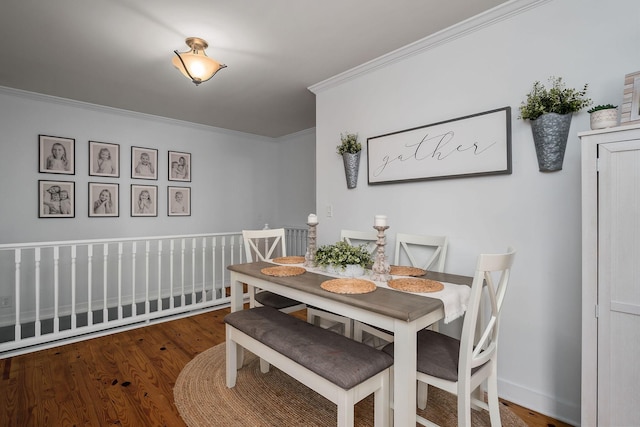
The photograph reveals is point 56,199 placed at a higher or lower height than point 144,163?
lower

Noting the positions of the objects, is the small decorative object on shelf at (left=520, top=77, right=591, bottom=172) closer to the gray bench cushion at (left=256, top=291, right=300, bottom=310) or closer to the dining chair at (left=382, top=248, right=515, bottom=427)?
the dining chair at (left=382, top=248, right=515, bottom=427)

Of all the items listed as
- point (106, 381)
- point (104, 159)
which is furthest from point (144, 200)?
point (106, 381)

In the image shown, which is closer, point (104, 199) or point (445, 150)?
point (445, 150)

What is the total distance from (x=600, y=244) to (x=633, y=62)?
996 mm

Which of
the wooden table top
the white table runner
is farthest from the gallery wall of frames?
the white table runner

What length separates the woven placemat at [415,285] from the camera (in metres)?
1.54

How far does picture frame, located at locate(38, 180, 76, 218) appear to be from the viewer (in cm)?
344

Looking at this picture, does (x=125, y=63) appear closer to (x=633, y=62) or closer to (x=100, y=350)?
(x=100, y=350)

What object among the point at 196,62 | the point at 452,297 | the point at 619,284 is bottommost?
the point at 452,297

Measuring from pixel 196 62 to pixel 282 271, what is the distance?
1.62 meters

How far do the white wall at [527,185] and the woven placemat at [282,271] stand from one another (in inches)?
40.0

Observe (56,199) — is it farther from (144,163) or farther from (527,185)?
(527,185)

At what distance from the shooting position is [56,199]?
139 inches

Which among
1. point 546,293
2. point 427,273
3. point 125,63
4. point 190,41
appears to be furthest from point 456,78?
point 125,63
